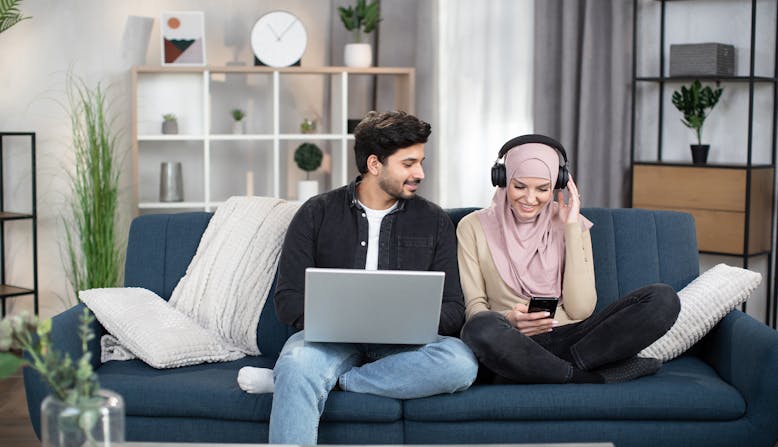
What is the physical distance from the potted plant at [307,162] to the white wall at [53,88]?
87cm

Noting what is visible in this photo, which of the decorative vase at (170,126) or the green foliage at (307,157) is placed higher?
the decorative vase at (170,126)

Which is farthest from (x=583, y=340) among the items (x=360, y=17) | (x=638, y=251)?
(x=360, y=17)

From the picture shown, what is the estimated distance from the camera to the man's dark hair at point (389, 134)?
2875 millimetres

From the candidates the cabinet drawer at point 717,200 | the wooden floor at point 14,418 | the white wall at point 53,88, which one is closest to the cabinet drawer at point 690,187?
the cabinet drawer at point 717,200

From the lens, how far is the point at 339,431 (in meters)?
2.60

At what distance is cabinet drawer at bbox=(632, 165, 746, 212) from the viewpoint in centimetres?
420

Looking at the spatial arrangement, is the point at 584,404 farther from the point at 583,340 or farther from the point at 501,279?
the point at 501,279

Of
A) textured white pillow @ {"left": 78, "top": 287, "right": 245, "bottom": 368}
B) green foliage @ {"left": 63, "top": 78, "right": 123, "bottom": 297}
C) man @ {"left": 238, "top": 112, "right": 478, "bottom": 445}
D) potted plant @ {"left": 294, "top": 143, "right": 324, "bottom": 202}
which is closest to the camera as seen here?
man @ {"left": 238, "top": 112, "right": 478, "bottom": 445}

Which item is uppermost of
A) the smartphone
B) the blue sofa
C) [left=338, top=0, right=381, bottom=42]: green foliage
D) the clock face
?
[left=338, top=0, right=381, bottom=42]: green foliage

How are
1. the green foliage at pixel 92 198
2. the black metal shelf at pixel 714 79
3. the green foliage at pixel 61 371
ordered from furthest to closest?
the green foliage at pixel 92 198 → the black metal shelf at pixel 714 79 → the green foliage at pixel 61 371

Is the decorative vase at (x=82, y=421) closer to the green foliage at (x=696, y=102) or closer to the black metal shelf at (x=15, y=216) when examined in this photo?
the black metal shelf at (x=15, y=216)

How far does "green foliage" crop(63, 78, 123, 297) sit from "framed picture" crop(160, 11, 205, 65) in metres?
0.40

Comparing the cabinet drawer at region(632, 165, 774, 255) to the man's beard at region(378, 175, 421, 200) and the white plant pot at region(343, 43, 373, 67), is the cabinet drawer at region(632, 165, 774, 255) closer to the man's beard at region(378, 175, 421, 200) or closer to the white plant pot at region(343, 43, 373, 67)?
the white plant pot at region(343, 43, 373, 67)

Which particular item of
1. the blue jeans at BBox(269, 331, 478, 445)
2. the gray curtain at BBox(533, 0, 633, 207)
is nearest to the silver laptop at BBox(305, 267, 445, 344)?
the blue jeans at BBox(269, 331, 478, 445)
